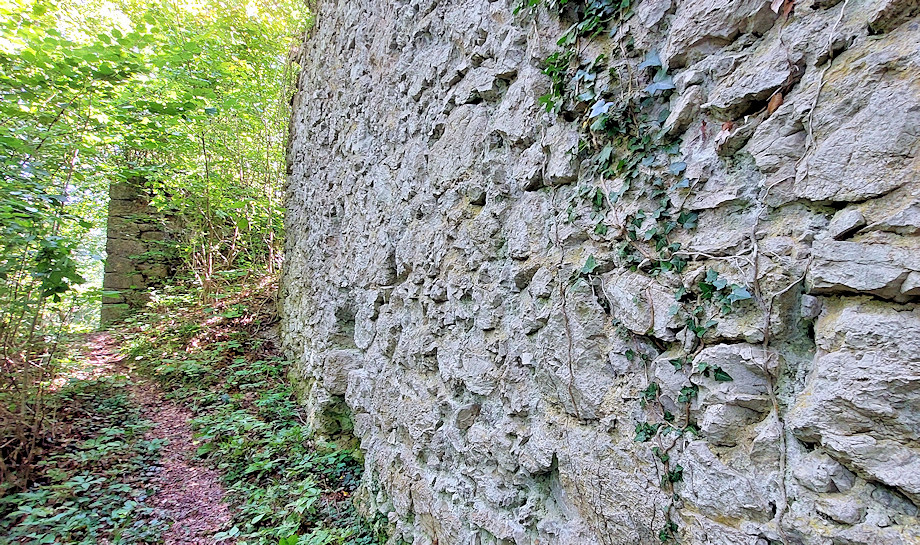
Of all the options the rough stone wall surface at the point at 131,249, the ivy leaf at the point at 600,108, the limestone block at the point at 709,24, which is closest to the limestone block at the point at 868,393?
the limestone block at the point at 709,24

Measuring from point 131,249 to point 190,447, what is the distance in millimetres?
4723

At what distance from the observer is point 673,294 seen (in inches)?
43.6

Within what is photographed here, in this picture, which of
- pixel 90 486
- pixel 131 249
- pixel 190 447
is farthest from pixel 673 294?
pixel 131 249

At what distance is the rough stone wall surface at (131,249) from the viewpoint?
6816 mm

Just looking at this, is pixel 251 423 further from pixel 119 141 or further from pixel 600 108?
pixel 119 141

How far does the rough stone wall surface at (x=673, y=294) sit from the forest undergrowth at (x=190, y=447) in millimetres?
680

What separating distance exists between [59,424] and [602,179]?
504 centimetres

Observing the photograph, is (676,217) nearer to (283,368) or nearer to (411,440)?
(411,440)

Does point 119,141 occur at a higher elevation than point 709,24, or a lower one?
higher

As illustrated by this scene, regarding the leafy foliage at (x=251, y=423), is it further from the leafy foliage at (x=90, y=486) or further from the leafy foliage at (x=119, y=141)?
the leafy foliage at (x=119, y=141)

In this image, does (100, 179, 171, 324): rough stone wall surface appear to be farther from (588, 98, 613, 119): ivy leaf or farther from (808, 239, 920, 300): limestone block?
(808, 239, 920, 300): limestone block

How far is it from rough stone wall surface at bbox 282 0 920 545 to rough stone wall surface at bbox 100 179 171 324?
6.39m

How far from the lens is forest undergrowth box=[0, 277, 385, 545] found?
9.16 feet

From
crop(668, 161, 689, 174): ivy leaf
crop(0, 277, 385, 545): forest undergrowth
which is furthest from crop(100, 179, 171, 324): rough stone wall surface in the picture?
crop(668, 161, 689, 174): ivy leaf
